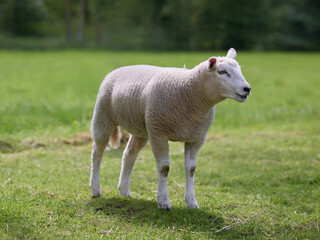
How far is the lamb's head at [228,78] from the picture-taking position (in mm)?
4918

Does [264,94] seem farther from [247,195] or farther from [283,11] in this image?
[283,11]

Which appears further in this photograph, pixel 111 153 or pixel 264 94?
pixel 264 94

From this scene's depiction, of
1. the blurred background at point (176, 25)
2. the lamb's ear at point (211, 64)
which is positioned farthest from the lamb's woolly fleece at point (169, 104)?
the blurred background at point (176, 25)

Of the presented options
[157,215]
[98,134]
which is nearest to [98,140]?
[98,134]

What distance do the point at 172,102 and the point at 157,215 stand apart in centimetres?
139

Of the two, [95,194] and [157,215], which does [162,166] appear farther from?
[95,194]

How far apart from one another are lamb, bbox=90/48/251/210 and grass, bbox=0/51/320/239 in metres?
0.67

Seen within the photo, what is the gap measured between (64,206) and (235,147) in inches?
194

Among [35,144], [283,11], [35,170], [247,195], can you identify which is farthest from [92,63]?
[283,11]

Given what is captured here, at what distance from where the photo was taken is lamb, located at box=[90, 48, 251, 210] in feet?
16.7

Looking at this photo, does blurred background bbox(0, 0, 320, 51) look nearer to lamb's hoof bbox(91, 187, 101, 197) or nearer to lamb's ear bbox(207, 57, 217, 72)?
lamb's hoof bbox(91, 187, 101, 197)

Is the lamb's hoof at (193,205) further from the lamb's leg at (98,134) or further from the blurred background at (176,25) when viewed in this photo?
the blurred background at (176,25)

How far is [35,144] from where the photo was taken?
9375mm

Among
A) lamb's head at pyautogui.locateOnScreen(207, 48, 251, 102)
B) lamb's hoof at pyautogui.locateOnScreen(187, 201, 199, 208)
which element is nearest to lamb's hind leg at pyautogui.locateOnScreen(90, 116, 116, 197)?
lamb's hoof at pyautogui.locateOnScreen(187, 201, 199, 208)
